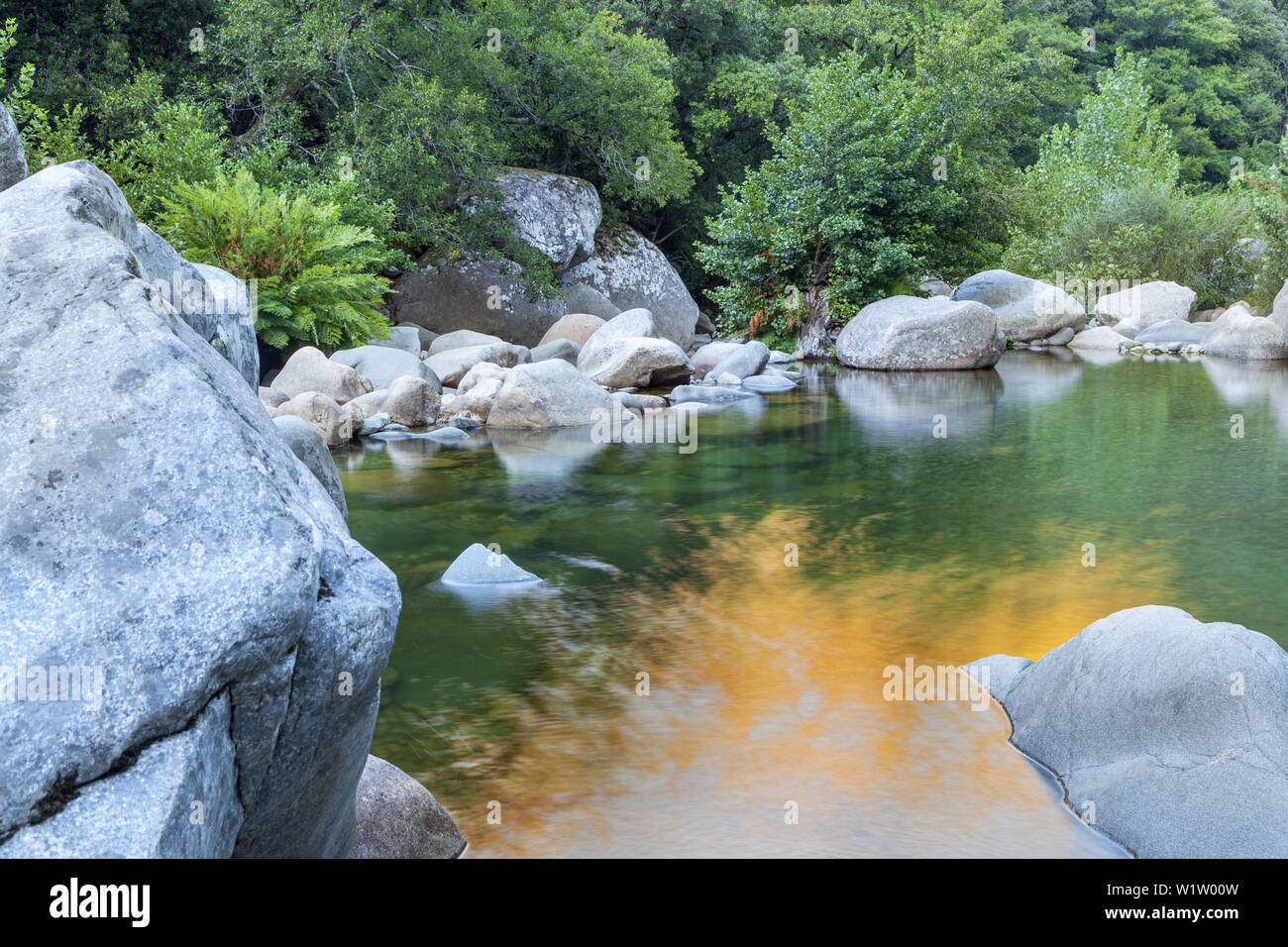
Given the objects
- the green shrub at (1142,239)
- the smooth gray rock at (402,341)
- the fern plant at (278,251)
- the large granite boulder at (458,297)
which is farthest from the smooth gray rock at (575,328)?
the green shrub at (1142,239)

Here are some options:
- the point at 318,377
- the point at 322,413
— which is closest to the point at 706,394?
the point at 318,377

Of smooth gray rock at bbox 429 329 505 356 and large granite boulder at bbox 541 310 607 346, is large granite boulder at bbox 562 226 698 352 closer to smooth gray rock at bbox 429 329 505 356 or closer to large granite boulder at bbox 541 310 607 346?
large granite boulder at bbox 541 310 607 346

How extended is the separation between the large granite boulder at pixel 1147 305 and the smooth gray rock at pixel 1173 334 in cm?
122

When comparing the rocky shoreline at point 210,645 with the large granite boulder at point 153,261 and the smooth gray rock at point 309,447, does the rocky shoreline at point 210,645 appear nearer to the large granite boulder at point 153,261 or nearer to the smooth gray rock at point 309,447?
the large granite boulder at point 153,261

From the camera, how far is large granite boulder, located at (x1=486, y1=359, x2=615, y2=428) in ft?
40.9

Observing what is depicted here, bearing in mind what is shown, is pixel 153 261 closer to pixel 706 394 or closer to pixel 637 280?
pixel 706 394

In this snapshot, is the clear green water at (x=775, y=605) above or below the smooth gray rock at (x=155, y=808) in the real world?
below

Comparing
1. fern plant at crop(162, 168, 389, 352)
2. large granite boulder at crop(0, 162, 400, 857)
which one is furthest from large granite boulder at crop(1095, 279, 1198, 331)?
large granite boulder at crop(0, 162, 400, 857)

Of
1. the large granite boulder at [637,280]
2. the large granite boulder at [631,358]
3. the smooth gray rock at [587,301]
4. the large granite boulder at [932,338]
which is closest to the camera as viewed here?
the large granite boulder at [631,358]

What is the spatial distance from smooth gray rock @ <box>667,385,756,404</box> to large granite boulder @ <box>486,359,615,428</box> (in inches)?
83.6

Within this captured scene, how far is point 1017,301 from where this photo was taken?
2219cm

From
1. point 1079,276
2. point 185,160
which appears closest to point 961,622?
point 185,160

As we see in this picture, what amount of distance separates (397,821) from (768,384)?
525 inches

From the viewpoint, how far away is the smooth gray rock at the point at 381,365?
44.9 feet
